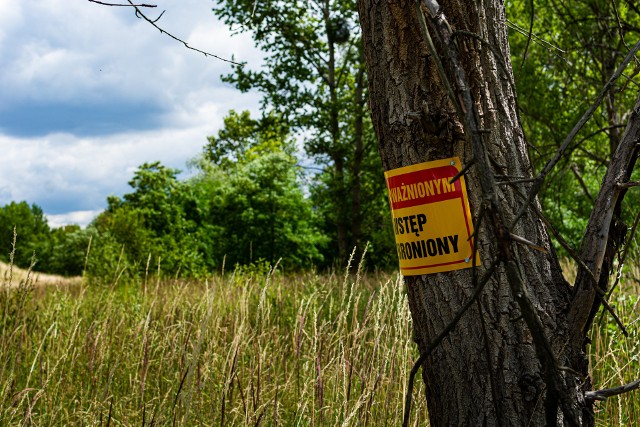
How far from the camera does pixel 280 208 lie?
13.6m

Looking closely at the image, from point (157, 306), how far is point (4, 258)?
77.5 feet

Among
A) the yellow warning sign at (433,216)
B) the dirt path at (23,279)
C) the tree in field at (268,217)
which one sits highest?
the tree in field at (268,217)

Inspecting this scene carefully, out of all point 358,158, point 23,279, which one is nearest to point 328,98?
point 358,158

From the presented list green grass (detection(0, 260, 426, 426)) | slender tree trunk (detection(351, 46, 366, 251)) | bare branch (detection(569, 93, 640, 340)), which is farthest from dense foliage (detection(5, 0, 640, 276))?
bare branch (detection(569, 93, 640, 340))

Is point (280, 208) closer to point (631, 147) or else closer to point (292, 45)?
point (292, 45)

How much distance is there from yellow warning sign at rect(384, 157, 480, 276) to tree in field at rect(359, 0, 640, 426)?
0.08 ft

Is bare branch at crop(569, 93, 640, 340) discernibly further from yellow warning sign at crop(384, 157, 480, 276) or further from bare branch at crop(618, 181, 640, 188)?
yellow warning sign at crop(384, 157, 480, 276)

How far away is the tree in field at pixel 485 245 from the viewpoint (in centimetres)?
145

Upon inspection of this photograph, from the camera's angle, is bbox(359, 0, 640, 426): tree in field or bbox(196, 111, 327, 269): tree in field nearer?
bbox(359, 0, 640, 426): tree in field

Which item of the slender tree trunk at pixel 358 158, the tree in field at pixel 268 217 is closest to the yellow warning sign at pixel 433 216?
the slender tree trunk at pixel 358 158

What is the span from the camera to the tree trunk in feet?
4.74

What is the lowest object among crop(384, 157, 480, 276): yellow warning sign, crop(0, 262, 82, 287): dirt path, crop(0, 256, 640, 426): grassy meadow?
crop(0, 256, 640, 426): grassy meadow

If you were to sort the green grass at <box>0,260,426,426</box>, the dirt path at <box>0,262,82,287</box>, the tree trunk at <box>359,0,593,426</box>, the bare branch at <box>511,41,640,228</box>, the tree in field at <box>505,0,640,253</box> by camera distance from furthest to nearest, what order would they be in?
the tree in field at <box>505,0,640,253</box>
the dirt path at <box>0,262,82,287</box>
the green grass at <box>0,260,426,426</box>
the tree trunk at <box>359,0,593,426</box>
the bare branch at <box>511,41,640,228</box>

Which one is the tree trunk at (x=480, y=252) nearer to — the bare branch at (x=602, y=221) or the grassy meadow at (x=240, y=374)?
the bare branch at (x=602, y=221)
